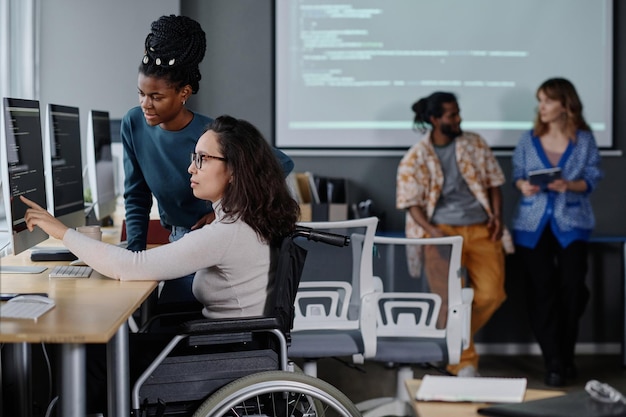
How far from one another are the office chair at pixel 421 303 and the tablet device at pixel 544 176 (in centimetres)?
134

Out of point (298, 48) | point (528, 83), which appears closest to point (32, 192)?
point (298, 48)

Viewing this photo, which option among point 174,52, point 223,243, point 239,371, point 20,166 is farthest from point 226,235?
point 174,52

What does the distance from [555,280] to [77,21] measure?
2713 millimetres

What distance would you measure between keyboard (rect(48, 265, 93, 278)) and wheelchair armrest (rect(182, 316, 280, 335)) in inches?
17.9

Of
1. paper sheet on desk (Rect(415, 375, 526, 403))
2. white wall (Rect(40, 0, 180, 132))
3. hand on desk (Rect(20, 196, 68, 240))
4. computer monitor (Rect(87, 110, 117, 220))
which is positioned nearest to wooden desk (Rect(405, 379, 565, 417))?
paper sheet on desk (Rect(415, 375, 526, 403))

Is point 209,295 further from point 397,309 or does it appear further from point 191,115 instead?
point 397,309

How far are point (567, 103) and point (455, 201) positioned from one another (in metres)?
0.73

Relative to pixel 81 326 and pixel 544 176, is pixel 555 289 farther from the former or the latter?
pixel 81 326

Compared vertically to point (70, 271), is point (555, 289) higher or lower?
lower

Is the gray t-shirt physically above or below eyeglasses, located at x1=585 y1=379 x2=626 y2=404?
above

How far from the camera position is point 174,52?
3045 mm

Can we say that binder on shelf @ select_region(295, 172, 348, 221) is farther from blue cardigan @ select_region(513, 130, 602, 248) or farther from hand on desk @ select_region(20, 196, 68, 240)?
hand on desk @ select_region(20, 196, 68, 240)

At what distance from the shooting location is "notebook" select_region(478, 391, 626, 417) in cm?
188

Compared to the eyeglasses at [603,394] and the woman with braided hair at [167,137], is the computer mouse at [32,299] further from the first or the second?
the eyeglasses at [603,394]
